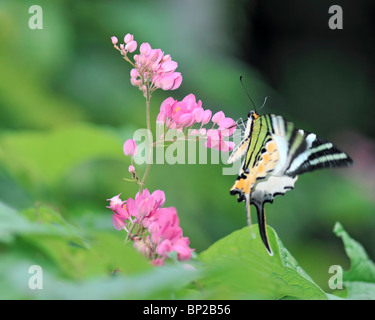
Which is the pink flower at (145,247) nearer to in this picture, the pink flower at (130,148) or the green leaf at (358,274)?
the pink flower at (130,148)

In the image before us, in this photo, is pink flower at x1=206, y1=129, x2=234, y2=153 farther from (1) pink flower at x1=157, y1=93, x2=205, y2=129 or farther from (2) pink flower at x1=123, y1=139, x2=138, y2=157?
(2) pink flower at x1=123, y1=139, x2=138, y2=157

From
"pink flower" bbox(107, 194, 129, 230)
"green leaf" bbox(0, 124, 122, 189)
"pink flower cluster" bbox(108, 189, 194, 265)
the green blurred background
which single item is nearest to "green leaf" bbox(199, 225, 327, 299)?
"pink flower cluster" bbox(108, 189, 194, 265)

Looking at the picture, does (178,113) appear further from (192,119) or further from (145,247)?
(145,247)

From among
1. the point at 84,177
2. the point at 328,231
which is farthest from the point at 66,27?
the point at 328,231

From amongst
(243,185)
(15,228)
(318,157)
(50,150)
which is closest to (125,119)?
(50,150)

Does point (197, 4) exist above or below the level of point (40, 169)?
above

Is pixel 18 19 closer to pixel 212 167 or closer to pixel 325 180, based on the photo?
pixel 212 167

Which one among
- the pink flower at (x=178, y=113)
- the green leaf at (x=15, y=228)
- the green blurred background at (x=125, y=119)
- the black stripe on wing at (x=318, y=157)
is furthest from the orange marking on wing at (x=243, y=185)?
the green leaf at (x=15, y=228)
